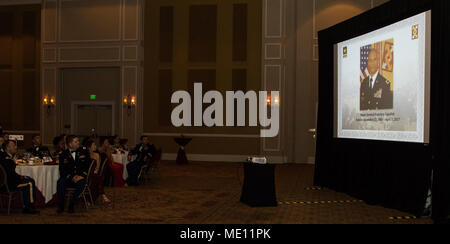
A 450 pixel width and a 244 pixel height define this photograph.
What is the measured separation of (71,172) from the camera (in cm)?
654

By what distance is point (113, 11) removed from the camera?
15.7m

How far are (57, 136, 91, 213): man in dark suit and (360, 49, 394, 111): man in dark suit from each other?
5.13 meters

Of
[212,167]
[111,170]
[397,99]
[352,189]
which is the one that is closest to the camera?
[397,99]

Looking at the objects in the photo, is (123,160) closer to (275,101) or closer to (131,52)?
(275,101)

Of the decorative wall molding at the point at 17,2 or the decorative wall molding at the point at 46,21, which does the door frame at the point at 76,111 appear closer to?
the decorative wall molding at the point at 46,21

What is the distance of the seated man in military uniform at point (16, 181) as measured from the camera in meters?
6.11

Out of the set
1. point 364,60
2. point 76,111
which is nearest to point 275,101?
point 364,60

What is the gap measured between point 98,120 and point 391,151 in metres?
11.4

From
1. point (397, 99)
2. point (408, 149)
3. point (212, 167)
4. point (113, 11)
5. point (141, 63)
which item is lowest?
point (212, 167)

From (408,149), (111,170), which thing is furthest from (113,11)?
(408,149)

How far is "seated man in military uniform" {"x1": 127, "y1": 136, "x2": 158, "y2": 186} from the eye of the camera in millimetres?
9469

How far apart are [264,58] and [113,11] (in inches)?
229

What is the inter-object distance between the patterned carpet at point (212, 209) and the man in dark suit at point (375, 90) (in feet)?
5.92

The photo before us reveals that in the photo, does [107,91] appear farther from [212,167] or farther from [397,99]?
[397,99]
